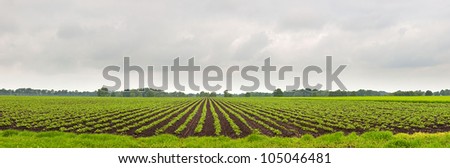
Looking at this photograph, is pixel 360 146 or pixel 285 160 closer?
pixel 285 160

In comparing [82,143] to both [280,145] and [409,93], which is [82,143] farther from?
[409,93]

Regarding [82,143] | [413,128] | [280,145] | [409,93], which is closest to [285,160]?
[280,145]

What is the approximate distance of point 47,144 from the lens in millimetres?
11250

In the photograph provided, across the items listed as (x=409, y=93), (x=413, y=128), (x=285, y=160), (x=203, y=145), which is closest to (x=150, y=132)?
(x=203, y=145)

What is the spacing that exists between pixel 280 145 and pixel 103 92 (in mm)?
198473

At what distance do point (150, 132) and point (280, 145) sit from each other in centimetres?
1038

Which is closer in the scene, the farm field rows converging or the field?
the field

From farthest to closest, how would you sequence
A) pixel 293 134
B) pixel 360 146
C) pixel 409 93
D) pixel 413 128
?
pixel 409 93 < pixel 413 128 < pixel 293 134 < pixel 360 146

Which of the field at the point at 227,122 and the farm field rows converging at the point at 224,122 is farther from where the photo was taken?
the farm field rows converging at the point at 224,122

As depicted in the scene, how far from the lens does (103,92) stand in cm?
19388

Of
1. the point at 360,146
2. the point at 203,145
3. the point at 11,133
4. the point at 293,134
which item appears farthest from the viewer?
the point at 293,134

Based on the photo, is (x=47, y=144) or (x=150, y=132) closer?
(x=47, y=144)

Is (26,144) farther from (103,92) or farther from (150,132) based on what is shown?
(103,92)

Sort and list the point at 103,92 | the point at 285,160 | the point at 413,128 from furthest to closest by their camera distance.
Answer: the point at 103,92
the point at 413,128
the point at 285,160
